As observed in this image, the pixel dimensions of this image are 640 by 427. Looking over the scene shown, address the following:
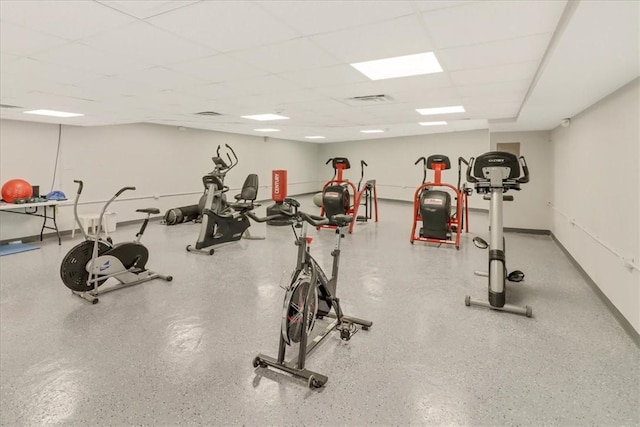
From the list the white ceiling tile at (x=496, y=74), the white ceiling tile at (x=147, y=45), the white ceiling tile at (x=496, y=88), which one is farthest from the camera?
the white ceiling tile at (x=496, y=88)

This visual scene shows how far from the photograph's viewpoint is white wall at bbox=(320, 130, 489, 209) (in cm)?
1016

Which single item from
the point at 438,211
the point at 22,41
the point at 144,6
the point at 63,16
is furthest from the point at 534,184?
the point at 22,41

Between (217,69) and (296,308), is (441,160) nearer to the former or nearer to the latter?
(217,69)

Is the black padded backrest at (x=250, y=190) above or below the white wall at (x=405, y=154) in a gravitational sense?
below

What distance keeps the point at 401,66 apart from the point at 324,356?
2579mm

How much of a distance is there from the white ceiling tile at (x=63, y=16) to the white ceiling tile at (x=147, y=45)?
9cm

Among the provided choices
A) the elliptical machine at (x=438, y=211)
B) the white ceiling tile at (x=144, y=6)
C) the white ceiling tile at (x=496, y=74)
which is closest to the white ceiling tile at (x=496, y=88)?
the white ceiling tile at (x=496, y=74)

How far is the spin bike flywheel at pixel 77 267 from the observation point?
3.32 m

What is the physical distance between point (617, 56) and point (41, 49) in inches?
163

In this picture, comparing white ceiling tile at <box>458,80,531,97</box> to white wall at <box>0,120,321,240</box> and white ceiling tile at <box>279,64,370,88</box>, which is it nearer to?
white ceiling tile at <box>279,64,370,88</box>

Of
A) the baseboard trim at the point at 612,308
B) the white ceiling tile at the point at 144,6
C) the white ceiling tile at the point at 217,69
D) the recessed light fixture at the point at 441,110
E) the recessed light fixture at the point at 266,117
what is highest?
the recessed light fixture at the point at 266,117

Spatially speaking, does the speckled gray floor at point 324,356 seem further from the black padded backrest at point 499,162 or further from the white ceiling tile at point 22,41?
the white ceiling tile at point 22,41

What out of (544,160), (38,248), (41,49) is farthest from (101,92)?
(544,160)

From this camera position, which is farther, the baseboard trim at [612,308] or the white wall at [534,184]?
the white wall at [534,184]
